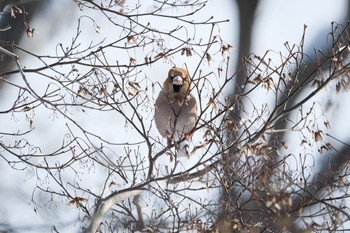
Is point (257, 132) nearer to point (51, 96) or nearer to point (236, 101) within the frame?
point (236, 101)

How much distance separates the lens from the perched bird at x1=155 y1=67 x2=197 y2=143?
2.88 meters

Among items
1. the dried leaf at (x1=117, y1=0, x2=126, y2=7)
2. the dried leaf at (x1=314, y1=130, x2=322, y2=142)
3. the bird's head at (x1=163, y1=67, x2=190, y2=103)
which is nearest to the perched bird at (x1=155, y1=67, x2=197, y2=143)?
the bird's head at (x1=163, y1=67, x2=190, y2=103)

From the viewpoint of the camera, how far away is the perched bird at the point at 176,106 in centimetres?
288

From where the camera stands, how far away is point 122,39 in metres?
2.76

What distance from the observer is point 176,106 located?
3072mm

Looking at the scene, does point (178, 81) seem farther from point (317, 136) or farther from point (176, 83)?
point (317, 136)

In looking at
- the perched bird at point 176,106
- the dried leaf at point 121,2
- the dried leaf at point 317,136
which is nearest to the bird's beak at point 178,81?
the perched bird at point 176,106

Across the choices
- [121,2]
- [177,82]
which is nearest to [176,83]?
[177,82]

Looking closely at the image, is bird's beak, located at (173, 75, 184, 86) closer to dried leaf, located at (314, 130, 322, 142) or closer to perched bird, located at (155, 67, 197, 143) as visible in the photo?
perched bird, located at (155, 67, 197, 143)

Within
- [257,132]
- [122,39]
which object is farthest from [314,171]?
[122,39]

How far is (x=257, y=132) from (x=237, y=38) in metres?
1.85

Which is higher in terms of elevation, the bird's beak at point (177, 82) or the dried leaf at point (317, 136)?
the bird's beak at point (177, 82)

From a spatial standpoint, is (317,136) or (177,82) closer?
(317,136)

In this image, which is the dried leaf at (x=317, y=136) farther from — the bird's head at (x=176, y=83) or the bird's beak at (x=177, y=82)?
the bird's beak at (x=177, y=82)
